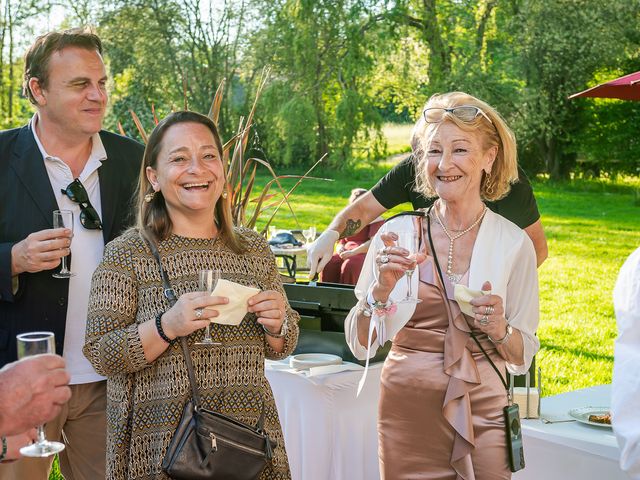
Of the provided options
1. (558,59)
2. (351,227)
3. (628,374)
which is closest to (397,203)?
(351,227)

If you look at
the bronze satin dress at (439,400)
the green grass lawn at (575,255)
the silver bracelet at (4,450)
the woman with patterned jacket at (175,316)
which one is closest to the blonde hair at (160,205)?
the woman with patterned jacket at (175,316)

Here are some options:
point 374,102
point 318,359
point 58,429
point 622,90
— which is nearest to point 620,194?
point 374,102

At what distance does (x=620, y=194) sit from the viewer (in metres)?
18.8

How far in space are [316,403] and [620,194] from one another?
1687cm

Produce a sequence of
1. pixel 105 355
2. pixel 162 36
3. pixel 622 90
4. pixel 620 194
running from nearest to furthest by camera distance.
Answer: pixel 105 355 → pixel 622 90 → pixel 620 194 → pixel 162 36

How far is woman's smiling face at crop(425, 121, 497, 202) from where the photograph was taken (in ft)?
8.79

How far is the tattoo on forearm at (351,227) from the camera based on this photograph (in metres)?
4.28

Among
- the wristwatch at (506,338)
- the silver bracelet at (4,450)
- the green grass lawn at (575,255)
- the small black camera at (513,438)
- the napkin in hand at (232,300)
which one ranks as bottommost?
the green grass lawn at (575,255)

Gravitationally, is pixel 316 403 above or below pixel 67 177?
below

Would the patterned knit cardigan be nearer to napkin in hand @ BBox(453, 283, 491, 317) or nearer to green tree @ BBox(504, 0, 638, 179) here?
napkin in hand @ BBox(453, 283, 491, 317)

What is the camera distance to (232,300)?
7.54 feet

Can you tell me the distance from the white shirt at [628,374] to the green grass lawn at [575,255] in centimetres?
431

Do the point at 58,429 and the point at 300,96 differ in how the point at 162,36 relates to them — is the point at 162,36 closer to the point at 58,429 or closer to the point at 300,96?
the point at 300,96

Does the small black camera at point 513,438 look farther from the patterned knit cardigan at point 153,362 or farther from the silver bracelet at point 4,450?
the silver bracelet at point 4,450
